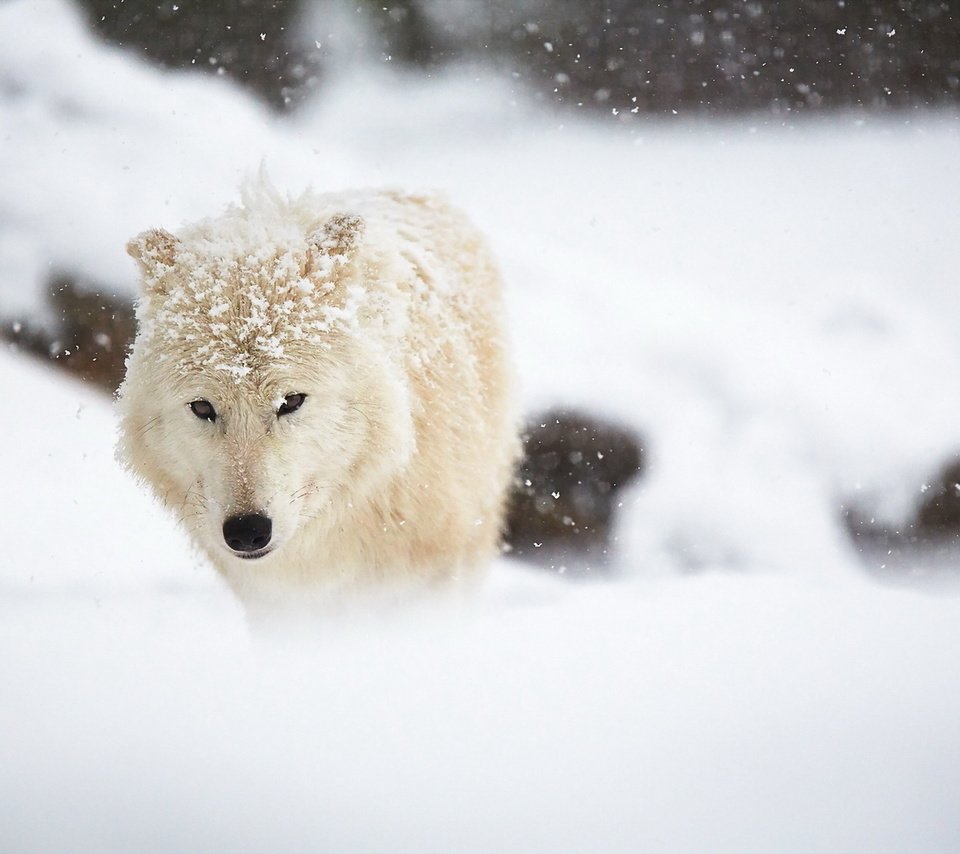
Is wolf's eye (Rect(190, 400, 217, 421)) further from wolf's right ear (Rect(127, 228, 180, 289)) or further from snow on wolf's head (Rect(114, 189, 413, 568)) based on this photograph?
wolf's right ear (Rect(127, 228, 180, 289))

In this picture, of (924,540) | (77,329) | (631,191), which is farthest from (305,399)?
(631,191)

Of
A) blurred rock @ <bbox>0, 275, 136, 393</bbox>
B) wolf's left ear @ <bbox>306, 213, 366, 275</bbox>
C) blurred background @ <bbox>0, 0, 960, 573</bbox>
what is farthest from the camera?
blurred background @ <bbox>0, 0, 960, 573</bbox>

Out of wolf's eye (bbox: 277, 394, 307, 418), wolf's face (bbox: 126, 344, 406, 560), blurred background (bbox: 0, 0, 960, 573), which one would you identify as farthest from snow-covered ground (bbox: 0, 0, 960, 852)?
wolf's eye (bbox: 277, 394, 307, 418)

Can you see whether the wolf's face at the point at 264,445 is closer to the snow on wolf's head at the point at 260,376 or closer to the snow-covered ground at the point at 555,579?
the snow on wolf's head at the point at 260,376

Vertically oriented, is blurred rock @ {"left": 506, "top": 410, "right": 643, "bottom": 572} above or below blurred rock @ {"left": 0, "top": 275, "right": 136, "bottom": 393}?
below

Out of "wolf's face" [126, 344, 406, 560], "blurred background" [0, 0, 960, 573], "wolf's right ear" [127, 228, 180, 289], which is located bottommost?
"wolf's face" [126, 344, 406, 560]

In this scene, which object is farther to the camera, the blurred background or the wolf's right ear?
the blurred background

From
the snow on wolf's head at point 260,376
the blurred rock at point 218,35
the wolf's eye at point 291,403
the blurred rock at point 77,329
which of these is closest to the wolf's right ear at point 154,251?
the snow on wolf's head at point 260,376

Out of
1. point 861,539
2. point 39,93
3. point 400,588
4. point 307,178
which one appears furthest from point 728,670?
point 39,93

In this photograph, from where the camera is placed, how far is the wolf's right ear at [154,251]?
7.45 ft

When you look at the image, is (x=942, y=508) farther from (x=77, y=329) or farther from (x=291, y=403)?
(x=77, y=329)

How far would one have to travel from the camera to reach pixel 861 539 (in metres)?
4.70

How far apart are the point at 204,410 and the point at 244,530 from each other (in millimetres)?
376

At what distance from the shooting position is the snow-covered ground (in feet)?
7.02
